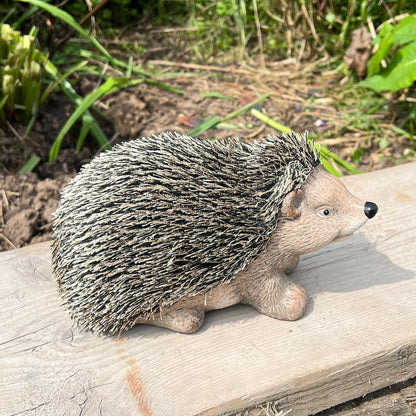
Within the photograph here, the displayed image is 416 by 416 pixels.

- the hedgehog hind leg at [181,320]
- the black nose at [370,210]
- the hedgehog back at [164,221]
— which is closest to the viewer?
the hedgehog back at [164,221]

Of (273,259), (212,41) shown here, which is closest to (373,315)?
(273,259)

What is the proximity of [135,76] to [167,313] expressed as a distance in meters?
2.89

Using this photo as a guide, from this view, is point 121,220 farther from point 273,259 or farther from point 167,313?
point 273,259

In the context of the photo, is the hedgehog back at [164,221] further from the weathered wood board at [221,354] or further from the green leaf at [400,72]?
the green leaf at [400,72]

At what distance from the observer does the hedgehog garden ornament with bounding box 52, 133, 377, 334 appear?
1.78m

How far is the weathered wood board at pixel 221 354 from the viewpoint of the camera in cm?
183

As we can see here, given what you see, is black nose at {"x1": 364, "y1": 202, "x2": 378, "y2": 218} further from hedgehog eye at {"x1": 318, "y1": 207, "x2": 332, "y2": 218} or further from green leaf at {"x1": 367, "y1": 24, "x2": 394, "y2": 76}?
green leaf at {"x1": 367, "y1": 24, "x2": 394, "y2": 76}

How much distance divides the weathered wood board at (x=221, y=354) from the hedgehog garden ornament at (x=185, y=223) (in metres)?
0.13

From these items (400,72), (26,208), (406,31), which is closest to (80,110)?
(26,208)

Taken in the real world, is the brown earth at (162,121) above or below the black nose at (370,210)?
below

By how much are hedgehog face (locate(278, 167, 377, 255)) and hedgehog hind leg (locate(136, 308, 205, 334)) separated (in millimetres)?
463

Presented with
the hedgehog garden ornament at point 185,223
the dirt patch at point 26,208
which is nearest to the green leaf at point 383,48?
the hedgehog garden ornament at point 185,223

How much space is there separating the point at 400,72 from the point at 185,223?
2.58m

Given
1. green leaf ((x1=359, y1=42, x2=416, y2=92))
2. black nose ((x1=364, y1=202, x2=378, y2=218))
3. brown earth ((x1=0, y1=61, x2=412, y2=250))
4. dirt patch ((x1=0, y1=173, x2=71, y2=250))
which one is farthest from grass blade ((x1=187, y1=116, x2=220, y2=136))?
black nose ((x1=364, y1=202, x2=378, y2=218))
